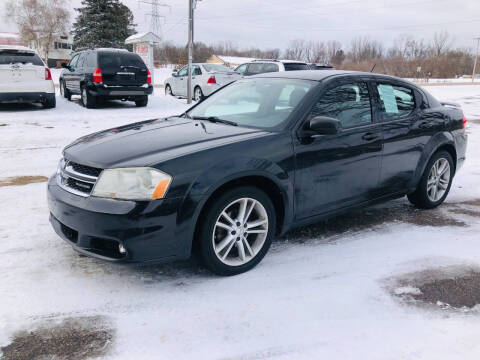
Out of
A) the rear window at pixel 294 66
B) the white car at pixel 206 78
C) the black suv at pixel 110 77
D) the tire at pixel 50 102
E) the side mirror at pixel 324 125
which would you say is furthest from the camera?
the white car at pixel 206 78

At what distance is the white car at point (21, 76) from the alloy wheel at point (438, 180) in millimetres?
10040

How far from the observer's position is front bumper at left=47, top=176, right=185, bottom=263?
286cm

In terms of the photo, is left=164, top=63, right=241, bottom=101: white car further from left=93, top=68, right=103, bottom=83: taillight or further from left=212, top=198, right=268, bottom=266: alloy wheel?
left=212, top=198, right=268, bottom=266: alloy wheel

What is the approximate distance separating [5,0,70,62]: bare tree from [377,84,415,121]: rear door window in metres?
58.0

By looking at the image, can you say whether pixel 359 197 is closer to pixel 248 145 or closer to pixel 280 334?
pixel 248 145

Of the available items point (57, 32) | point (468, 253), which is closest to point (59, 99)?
point (468, 253)

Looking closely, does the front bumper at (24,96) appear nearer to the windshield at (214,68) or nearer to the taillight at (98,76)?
the taillight at (98,76)

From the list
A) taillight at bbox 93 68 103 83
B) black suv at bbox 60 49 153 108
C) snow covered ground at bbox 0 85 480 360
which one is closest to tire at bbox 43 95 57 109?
black suv at bbox 60 49 153 108

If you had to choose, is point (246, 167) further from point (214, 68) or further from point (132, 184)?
point (214, 68)

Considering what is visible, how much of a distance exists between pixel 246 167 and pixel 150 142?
804 mm

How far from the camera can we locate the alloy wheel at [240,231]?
3256 mm

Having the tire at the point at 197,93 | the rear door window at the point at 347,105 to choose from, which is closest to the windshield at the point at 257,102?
the rear door window at the point at 347,105

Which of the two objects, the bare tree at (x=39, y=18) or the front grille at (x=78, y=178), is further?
the bare tree at (x=39, y=18)

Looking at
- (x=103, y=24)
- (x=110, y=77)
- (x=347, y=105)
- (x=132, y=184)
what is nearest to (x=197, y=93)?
(x=110, y=77)
